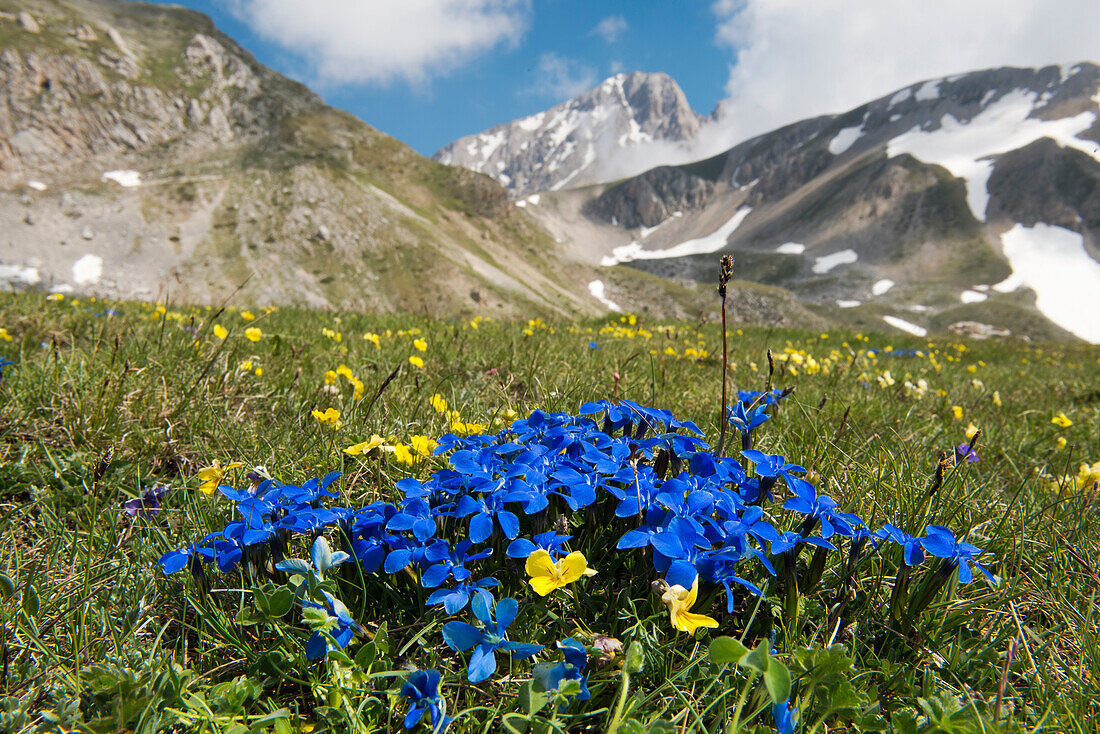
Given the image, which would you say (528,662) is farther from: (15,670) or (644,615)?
(15,670)

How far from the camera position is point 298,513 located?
1404mm

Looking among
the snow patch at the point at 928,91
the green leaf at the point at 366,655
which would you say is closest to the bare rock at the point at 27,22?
the green leaf at the point at 366,655

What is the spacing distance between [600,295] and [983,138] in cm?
15574

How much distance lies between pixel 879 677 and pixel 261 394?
338cm

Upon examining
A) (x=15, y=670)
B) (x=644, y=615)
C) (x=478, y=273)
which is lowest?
(x=15, y=670)

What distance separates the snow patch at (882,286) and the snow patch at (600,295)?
8683cm

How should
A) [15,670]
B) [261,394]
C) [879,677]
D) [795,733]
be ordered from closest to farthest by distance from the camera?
[795,733] → [15,670] → [879,677] → [261,394]

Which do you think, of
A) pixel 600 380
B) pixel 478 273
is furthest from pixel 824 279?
pixel 600 380

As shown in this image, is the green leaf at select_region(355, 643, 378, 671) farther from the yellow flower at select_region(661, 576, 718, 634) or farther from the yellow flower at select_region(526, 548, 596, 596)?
the yellow flower at select_region(661, 576, 718, 634)

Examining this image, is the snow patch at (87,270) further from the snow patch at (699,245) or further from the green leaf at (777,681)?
the snow patch at (699,245)

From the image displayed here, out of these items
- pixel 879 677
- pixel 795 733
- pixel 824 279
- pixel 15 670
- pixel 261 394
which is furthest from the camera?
pixel 824 279

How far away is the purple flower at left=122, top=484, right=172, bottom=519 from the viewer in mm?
1962

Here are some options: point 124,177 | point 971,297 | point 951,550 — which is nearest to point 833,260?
point 971,297

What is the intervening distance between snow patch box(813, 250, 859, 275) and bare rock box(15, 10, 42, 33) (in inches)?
5645
